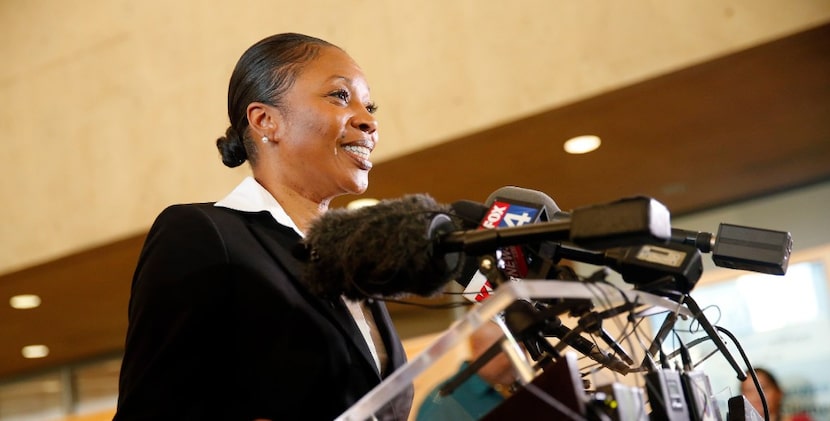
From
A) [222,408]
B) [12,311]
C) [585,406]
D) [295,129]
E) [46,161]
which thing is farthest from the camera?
[12,311]

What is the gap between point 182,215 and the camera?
134 cm

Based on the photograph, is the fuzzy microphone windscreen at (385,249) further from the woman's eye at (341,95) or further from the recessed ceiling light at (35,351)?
the recessed ceiling light at (35,351)

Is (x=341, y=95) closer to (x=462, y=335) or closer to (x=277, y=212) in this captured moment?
(x=277, y=212)

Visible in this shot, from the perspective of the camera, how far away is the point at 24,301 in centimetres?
650

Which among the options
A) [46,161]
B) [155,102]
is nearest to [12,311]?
[46,161]

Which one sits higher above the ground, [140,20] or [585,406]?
[140,20]

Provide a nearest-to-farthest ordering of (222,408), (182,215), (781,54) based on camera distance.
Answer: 1. (222,408)
2. (182,215)
3. (781,54)

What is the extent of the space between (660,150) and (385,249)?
12.8 feet

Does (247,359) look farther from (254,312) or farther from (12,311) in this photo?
(12,311)

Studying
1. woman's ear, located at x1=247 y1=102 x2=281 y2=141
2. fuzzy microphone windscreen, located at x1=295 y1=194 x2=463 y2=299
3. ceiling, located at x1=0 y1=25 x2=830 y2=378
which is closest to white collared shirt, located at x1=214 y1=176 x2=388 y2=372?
woman's ear, located at x1=247 y1=102 x2=281 y2=141

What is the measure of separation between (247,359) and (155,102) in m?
4.23

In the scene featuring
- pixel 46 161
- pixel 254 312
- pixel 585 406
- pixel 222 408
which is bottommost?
pixel 585 406

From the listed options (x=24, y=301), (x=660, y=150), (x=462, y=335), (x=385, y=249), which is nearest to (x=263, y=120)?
(x=385, y=249)

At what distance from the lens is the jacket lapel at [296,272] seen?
1.30m
